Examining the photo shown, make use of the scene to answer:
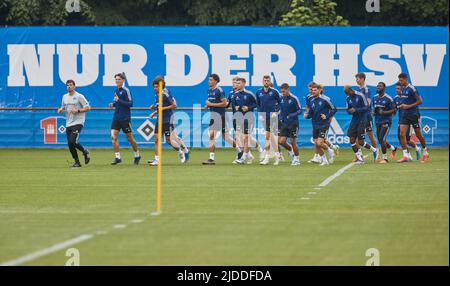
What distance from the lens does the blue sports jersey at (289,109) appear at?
28.9 meters

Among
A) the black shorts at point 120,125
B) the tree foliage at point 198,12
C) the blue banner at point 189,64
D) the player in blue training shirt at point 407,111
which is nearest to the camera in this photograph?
the black shorts at point 120,125

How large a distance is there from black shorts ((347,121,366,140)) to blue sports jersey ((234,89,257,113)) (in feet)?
8.15

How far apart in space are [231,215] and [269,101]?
13.8 metres

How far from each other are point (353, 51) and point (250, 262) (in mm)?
26393

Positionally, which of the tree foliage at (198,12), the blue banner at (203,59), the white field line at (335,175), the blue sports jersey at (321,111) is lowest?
the white field line at (335,175)

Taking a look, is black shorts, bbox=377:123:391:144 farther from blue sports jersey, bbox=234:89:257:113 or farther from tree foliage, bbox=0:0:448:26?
tree foliage, bbox=0:0:448:26

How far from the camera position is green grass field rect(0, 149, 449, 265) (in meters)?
11.6

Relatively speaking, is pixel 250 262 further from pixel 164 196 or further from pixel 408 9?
pixel 408 9

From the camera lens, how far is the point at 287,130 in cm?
2900

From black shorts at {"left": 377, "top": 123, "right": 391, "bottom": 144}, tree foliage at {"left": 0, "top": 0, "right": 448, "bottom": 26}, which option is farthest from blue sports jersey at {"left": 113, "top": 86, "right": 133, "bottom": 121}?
tree foliage at {"left": 0, "top": 0, "right": 448, "bottom": 26}

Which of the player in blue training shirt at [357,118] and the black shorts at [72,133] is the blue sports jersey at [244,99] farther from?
A: the black shorts at [72,133]

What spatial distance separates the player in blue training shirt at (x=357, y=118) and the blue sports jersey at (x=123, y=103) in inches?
212

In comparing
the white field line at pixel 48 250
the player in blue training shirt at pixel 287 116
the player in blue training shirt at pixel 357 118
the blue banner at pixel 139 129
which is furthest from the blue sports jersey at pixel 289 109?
the white field line at pixel 48 250
